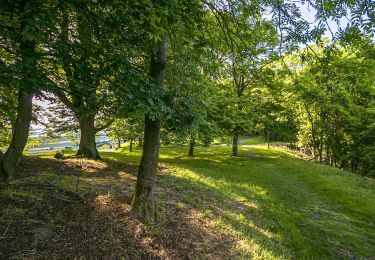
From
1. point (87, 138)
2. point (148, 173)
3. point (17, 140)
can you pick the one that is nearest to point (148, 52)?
point (148, 173)

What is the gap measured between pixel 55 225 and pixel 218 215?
4196 mm

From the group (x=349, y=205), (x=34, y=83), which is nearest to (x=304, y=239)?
(x=349, y=205)

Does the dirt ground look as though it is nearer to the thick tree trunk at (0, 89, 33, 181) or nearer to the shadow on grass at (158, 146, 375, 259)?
the shadow on grass at (158, 146, 375, 259)

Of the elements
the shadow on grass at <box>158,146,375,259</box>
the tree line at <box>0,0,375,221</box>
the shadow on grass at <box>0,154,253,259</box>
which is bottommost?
the shadow on grass at <box>158,146,375,259</box>

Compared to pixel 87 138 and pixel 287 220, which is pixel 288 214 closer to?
pixel 287 220

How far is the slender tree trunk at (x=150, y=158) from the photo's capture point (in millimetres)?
5953

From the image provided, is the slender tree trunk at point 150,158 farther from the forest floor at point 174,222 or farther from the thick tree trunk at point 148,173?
the forest floor at point 174,222

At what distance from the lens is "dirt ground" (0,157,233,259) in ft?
14.6

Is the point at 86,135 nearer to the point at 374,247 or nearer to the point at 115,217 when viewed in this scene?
the point at 115,217

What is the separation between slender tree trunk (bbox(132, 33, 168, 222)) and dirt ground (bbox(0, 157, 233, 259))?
299mm

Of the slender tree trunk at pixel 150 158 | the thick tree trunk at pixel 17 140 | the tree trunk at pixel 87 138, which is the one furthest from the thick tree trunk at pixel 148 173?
the tree trunk at pixel 87 138

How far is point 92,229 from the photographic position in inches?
200

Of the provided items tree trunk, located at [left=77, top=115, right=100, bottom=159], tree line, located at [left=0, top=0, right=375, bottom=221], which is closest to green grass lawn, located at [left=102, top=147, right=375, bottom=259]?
tree line, located at [left=0, top=0, right=375, bottom=221]

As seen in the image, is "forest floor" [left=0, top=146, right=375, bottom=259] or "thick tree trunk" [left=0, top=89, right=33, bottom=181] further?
"thick tree trunk" [left=0, top=89, right=33, bottom=181]
